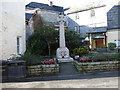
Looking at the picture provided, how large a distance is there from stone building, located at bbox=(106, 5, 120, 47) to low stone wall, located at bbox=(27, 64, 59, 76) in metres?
17.1

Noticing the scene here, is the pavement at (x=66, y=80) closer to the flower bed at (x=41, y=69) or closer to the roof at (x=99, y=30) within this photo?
the flower bed at (x=41, y=69)

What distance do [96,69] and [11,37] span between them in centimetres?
707

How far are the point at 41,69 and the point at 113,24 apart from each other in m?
19.6

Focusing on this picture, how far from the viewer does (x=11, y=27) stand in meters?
11.2

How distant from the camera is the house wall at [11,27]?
1061 cm

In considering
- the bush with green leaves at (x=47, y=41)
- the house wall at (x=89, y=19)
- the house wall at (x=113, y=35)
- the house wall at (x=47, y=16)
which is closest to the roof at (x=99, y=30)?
the house wall at (x=89, y=19)

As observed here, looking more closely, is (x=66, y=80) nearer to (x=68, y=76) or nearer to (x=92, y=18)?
(x=68, y=76)

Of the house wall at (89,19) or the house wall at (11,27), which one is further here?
the house wall at (89,19)

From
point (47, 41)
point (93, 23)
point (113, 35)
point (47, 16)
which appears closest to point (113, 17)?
point (113, 35)

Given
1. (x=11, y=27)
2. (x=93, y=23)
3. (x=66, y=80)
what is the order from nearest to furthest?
(x=66, y=80) < (x=11, y=27) < (x=93, y=23)

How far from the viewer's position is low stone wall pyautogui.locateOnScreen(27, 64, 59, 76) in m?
7.78

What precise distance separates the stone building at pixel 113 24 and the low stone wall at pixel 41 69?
17.1m

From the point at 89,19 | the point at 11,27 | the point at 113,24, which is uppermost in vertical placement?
the point at 89,19

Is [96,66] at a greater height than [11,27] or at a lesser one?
lesser
